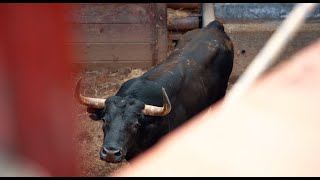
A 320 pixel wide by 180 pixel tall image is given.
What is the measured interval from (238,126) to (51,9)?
15.9 feet

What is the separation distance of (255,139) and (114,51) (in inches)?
112

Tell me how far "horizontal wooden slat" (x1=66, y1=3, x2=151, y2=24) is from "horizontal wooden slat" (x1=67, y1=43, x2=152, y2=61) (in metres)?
0.38

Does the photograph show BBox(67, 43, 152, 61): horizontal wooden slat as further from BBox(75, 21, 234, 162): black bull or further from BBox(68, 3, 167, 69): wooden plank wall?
BBox(75, 21, 234, 162): black bull

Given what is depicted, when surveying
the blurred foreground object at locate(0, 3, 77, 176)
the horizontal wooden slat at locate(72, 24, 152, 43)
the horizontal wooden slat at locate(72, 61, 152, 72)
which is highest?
the blurred foreground object at locate(0, 3, 77, 176)

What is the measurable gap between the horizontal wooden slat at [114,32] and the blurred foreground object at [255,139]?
6.25 feet

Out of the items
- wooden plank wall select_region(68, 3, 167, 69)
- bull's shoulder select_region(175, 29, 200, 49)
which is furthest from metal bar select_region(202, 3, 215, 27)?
bull's shoulder select_region(175, 29, 200, 49)

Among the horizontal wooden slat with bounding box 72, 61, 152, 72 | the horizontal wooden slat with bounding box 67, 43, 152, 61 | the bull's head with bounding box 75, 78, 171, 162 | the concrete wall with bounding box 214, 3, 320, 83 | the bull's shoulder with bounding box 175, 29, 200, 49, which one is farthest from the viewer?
the horizontal wooden slat with bounding box 72, 61, 152, 72

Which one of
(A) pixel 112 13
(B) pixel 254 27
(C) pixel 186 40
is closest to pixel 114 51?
(A) pixel 112 13

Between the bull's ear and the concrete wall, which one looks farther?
the concrete wall

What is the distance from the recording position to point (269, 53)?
25.0 feet

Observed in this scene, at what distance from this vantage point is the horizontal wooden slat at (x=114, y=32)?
6953 millimetres

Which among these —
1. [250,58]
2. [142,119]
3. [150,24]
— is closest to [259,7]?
[250,58]

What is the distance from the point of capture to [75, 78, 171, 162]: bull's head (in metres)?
3.70

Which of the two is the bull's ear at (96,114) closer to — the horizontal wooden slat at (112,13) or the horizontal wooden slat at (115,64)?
the horizontal wooden slat at (112,13)
